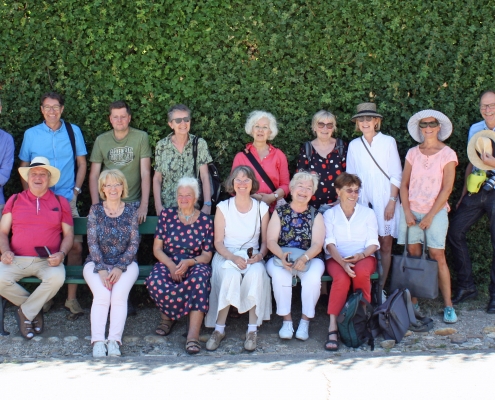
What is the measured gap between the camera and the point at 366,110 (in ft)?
22.2

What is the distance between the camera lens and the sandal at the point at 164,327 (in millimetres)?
6086

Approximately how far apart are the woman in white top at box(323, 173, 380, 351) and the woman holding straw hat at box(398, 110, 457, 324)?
48 centimetres

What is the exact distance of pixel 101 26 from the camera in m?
6.96

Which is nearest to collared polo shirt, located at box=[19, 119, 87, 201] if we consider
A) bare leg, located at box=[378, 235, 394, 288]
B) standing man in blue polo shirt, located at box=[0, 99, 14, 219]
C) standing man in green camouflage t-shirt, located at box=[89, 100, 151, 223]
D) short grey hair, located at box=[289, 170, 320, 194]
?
standing man in blue polo shirt, located at box=[0, 99, 14, 219]

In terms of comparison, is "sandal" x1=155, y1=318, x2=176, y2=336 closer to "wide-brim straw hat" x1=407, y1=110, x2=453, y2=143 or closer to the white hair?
the white hair

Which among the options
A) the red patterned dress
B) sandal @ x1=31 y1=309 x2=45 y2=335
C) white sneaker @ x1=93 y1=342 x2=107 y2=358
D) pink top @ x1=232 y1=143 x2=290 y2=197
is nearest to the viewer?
white sneaker @ x1=93 y1=342 x2=107 y2=358

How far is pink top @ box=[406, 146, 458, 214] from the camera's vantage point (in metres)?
6.46

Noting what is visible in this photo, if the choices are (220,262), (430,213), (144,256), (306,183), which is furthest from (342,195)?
(144,256)

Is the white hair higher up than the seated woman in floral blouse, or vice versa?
the white hair

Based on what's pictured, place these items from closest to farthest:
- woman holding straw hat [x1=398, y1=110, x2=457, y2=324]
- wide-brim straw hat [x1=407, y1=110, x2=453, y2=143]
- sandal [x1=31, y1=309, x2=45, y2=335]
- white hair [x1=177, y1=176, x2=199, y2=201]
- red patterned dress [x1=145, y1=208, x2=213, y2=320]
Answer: red patterned dress [x1=145, y1=208, x2=213, y2=320] → sandal [x1=31, y1=309, x2=45, y2=335] → white hair [x1=177, y1=176, x2=199, y2=201] → woman holding straw hat [x1=398, y1=110, x2=457, y2=324] → wide-brim straw hat [x1=407, y1=110, x2=453, y2=143]

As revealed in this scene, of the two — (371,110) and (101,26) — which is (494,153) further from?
(101,26)

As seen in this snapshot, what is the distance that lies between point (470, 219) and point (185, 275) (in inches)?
115

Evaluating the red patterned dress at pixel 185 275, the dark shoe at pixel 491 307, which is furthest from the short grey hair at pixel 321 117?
the dark shoe at pixel 491 307

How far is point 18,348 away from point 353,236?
123 inches
